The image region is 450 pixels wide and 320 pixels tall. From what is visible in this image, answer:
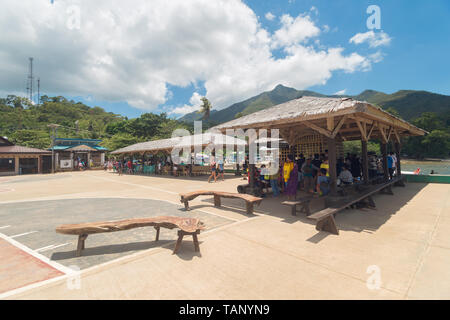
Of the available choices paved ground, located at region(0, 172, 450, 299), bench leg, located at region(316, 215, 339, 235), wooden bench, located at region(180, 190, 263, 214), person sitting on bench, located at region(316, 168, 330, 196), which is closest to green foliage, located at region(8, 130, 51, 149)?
paved ground, located at region(0, 172, 450, 299)

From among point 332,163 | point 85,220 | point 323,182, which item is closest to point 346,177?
point 323,182

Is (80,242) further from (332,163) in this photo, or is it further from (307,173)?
(307,173)

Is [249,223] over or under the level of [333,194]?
under

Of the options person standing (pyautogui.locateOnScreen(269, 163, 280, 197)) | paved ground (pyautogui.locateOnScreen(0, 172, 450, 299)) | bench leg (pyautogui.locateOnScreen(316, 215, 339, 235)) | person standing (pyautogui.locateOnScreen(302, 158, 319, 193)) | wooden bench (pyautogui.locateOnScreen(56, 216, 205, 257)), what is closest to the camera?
paved ground (pyautogui.locateOnScreen(0, 172, 450, 299))

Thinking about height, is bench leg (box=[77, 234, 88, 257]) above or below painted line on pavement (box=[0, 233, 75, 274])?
above

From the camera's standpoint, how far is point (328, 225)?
4.09m

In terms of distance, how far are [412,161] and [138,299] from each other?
190 ft

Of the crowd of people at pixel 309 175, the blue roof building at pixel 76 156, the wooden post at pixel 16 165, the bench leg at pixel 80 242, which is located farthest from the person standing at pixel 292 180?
the wooden post at pixel 16 165

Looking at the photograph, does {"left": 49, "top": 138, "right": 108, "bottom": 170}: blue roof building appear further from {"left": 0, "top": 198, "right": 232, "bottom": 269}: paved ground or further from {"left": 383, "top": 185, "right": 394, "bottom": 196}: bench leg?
{"left": 383, "top": 185, "right": 394, "bottom": 196}: bench leg

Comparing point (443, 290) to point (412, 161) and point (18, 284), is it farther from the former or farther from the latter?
point (412, 161)

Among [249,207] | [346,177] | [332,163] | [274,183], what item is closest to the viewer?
[249,207]

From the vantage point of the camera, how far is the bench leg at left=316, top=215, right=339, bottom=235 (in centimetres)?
397
